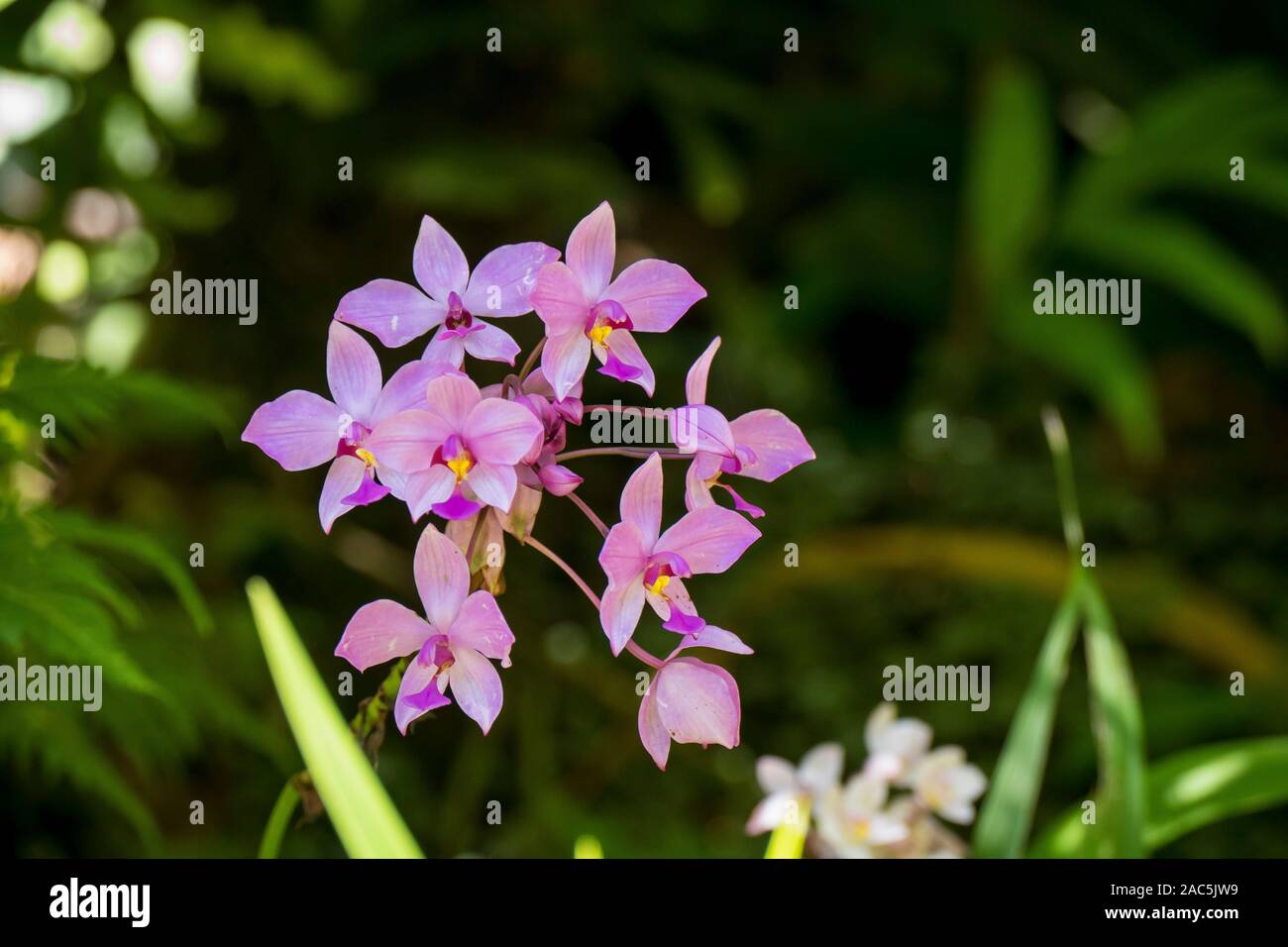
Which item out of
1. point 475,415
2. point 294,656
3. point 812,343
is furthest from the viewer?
point 812,343

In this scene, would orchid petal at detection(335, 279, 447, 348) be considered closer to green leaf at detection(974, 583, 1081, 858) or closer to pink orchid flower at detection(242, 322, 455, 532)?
pink orchid flower at detection(242, 322, 455, 532)

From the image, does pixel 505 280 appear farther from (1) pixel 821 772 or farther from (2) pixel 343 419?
(1) pixel 821 772

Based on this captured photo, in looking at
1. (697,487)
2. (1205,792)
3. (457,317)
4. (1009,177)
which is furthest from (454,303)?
(1009,177)

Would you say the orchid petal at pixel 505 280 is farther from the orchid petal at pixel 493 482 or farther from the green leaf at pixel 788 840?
the green leaf at pixel 788 840

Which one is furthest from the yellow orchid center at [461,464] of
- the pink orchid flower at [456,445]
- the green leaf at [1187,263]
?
the green leaf at [1187,263]
